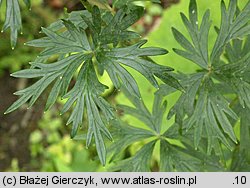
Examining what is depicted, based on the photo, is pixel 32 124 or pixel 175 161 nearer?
pixel 175 161

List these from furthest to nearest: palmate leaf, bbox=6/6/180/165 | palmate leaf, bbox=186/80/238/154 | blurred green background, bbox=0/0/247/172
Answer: blurred green background, bbox=0/0/247/172 < palmate leaf, bbox=186/80/238/154 < palmate leaf, bbox=6/6/180/165

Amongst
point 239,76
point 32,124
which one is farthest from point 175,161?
point 32,124

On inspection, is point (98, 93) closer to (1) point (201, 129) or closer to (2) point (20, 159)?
A: (1) point (201, 129)

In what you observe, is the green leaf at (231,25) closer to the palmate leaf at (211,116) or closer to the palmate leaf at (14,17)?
the palmate leaf at (211,116)

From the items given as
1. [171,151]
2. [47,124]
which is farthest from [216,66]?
[47,124]

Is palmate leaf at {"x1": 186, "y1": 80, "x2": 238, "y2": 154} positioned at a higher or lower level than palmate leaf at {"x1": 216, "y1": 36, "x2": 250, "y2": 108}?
lower

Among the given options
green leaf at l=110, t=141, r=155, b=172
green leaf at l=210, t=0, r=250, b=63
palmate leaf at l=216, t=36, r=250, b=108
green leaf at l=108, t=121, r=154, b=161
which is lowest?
green leaf at l=110, t=141, r=155, b=172

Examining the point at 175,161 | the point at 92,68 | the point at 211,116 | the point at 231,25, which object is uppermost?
the point at 231,25

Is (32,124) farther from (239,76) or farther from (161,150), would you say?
(239,76)

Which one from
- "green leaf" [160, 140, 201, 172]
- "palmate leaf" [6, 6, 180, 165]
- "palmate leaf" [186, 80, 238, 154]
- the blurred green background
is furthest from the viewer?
the blurred green background

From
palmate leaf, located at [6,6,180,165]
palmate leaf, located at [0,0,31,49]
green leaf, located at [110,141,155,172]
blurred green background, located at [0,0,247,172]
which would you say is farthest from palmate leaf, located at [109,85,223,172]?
blurred green background, located at [0,0,247,172]

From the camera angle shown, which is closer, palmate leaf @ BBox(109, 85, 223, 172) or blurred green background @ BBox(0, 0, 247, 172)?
palmate leaf @ BBox(109, 85, 223, 172)

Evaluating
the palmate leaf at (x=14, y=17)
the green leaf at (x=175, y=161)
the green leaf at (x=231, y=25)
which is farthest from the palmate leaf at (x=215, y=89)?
the palmate leaf at (x=14, y=17)

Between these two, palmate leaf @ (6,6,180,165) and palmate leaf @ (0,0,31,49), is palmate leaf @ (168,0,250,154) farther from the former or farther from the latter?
palmate leaf @ (0,0,31,49)
